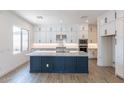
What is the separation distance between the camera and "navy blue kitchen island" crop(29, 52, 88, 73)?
23.7 feet

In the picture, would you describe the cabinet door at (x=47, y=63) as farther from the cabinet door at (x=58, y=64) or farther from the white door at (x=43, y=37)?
the white door at (x=43, y=37)

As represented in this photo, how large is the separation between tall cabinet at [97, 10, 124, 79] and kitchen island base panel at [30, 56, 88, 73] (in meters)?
1.40

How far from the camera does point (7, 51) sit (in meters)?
7.01

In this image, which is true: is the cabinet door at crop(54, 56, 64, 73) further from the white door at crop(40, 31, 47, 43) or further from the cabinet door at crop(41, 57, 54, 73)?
the white door at crop(40, 31, 47, 43)

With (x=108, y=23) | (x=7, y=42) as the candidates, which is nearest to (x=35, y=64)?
(x=7, y=42)

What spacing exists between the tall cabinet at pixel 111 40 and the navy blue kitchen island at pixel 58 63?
1396mm

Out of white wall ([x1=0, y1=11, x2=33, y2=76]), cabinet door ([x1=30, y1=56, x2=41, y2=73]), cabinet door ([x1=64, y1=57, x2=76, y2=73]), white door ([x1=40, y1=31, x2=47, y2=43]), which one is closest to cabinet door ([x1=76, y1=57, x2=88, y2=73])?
cabinet door ([x1=64, y1=57, x2=76, y2=73])

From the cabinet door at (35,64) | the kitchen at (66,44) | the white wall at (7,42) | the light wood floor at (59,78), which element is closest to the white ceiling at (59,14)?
the kitchen at (66,44)

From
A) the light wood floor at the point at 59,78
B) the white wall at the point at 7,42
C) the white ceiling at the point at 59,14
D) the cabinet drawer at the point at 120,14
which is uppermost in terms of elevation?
A: the white ceiling at the point at 59,14

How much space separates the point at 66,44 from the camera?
1254 cm

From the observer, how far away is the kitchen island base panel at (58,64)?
23.7ft

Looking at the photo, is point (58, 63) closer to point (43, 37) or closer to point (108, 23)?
point (108, 23)
